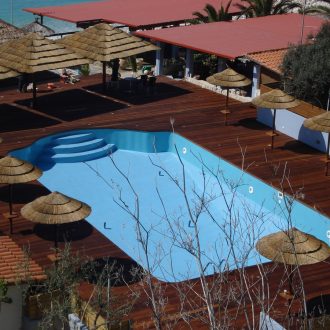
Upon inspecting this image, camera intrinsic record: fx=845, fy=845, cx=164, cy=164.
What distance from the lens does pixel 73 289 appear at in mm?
14250

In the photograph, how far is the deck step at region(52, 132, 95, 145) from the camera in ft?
83.7

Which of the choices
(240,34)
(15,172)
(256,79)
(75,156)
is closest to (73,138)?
(75,156)

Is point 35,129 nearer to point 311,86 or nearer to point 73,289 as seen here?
point 311,86

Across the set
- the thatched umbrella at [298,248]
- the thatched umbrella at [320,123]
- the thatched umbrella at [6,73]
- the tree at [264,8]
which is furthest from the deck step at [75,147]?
the tree at [264,8]

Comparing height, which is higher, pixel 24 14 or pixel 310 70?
pixel 310 70

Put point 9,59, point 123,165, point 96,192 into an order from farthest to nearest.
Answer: point 9,59
point 123,165
point 96,192

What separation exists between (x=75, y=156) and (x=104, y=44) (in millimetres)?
5295

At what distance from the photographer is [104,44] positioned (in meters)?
28.8

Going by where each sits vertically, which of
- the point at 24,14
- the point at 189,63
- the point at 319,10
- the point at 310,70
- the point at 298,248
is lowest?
the point at 24,14

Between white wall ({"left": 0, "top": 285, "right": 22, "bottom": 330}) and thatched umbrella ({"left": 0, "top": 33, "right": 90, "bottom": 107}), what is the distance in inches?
480

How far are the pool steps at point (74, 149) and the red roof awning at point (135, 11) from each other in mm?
9918

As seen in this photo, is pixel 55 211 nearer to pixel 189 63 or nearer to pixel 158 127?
pixel 158 127

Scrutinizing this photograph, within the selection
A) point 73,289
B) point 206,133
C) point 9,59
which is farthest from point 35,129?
point 73,289

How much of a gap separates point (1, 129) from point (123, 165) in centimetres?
408
